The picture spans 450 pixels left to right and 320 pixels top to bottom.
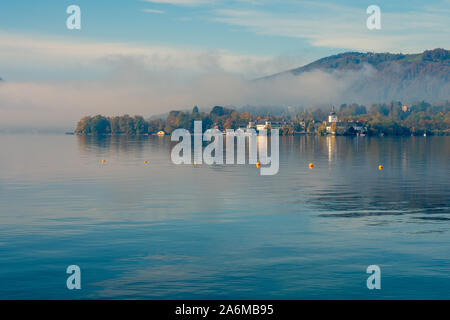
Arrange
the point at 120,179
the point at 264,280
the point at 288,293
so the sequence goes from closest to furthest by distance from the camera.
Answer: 1. the point at 288,293
2. the point at 264,280
3. the point at 120,179

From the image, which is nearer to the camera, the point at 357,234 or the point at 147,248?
the point at 147,248

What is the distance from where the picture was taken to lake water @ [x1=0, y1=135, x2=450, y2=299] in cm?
2686

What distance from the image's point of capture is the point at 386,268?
99.4 ft

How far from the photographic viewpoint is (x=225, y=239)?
3759 cm

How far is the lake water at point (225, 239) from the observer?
26859 millimetres

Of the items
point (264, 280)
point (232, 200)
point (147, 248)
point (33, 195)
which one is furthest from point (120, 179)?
point (264, 280)

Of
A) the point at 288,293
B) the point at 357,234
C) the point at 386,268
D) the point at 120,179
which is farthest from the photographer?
the point at 120,179

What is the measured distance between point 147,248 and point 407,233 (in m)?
19.3

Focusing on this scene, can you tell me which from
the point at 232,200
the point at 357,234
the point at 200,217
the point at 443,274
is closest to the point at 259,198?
the point at 232,200

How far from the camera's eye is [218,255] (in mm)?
33125

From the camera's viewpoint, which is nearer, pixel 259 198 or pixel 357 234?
pixel 357 234

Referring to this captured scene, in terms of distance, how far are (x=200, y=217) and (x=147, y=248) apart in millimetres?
12248

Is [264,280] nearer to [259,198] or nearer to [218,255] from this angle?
[218,255]

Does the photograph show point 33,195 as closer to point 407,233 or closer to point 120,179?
point 120,179
